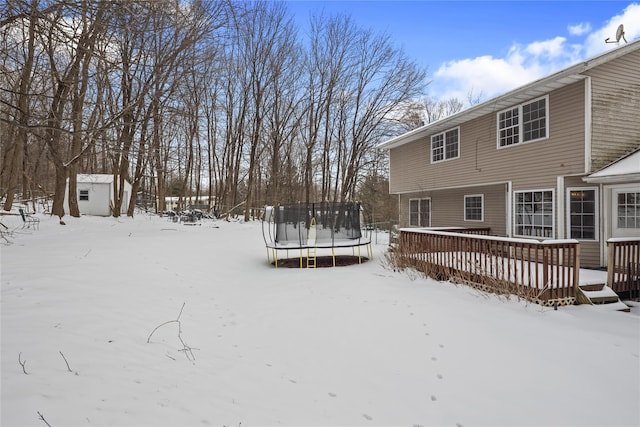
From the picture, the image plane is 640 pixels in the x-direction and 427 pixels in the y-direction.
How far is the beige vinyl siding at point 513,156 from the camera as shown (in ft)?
28.3

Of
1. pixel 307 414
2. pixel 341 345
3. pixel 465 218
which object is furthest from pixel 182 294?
pixel 465 218

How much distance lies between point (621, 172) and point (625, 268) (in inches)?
85.7

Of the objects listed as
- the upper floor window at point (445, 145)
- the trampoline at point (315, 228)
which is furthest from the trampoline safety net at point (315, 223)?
the upper floor window at point (445, 145)

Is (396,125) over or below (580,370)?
over

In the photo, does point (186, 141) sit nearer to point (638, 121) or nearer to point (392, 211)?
point (392, 211)

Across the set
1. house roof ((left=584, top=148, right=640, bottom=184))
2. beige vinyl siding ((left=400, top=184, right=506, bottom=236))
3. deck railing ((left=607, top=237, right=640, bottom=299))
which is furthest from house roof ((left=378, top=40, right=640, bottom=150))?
deck railing ((left=607, top=237, right=640, bottom=299))

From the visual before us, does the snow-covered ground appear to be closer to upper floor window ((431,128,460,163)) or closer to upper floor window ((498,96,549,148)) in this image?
upper floor window ((498,96,549,148))

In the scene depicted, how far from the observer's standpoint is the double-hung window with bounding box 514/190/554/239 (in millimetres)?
9547

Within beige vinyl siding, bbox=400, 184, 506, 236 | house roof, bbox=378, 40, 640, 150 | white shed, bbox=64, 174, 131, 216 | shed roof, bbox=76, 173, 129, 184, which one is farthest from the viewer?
white shed, bbox=64, 174, 131, 216

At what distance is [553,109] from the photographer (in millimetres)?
9117

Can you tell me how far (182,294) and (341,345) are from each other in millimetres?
3110

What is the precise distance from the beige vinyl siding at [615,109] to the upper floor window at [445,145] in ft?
14.6

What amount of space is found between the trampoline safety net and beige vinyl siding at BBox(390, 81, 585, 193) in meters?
4.60

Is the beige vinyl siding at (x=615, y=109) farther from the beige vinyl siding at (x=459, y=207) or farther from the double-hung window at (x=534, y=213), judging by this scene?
the beige vinyl siding at (x=459, y=207)
